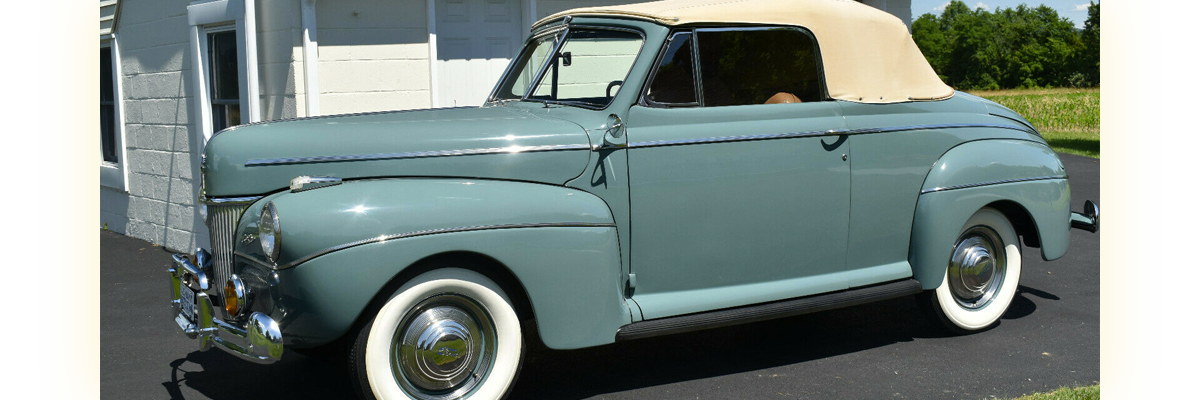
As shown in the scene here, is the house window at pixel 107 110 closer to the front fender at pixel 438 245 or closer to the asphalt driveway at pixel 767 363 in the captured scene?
the asphalt driveway at pixel 767 363

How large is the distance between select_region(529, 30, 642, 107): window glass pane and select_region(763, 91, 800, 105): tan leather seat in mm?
754

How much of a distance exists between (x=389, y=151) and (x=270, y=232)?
63cm

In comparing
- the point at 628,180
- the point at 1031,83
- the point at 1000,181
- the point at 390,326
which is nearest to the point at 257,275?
the point at 390,326

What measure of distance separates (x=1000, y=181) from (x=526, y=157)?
2.87 m

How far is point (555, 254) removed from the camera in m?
4.18

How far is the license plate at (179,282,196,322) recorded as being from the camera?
167 inches

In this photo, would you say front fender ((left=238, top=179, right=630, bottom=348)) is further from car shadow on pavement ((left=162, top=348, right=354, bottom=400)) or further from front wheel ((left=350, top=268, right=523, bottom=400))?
car shadow on pavement ((left=162, top=348, right=354, bottom=400))

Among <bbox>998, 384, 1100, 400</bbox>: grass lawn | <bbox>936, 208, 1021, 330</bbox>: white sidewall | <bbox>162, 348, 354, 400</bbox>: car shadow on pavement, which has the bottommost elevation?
<bbox>998, 384, 1100, 400</bbox>: grass lawn

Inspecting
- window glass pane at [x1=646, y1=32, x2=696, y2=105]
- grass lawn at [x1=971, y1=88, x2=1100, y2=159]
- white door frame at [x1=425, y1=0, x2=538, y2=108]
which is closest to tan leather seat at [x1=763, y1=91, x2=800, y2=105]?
window glass pane at [x1=646, y1=32, x2=696, y2=105]

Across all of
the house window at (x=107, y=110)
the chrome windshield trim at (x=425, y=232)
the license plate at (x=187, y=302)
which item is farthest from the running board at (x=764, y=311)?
the house window at (x=107, y=110)

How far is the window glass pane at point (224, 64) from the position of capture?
8.35m

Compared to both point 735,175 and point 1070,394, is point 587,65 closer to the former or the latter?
point 735,175

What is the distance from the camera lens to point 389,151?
163 inches

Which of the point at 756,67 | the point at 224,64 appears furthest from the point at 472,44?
the point at 756,67
